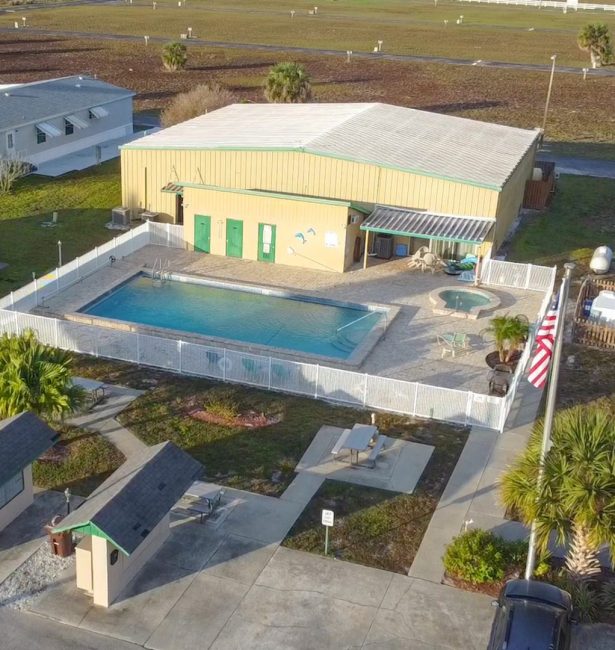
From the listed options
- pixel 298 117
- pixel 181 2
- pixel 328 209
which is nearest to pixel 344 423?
pixel 328 209

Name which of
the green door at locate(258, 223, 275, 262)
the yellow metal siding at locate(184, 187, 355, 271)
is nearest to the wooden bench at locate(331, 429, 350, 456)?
the yellow metal siding at locate(184, 187, 355, 271)

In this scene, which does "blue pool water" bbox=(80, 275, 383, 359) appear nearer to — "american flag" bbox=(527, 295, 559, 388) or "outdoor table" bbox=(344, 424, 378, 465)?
"outdoor table" bbox=(344, 424, 378, 465)

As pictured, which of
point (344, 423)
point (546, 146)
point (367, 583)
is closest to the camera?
point (367, 583)

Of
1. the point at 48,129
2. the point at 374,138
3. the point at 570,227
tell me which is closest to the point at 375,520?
the point at 374,138

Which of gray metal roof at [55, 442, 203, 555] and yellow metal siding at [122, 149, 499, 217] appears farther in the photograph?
yellow metal siding at [122, 149, 499, 217]

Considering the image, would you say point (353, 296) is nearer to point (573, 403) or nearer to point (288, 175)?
point (288, 175)

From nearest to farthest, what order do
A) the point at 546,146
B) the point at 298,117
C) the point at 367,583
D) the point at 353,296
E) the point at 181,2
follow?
the point at 367,583, the point at 353,296, the point at 298,117, the point at 546,146, the point at 181,2

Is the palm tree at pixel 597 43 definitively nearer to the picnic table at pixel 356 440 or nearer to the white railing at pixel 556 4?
the picnic table at pixel 356 440
